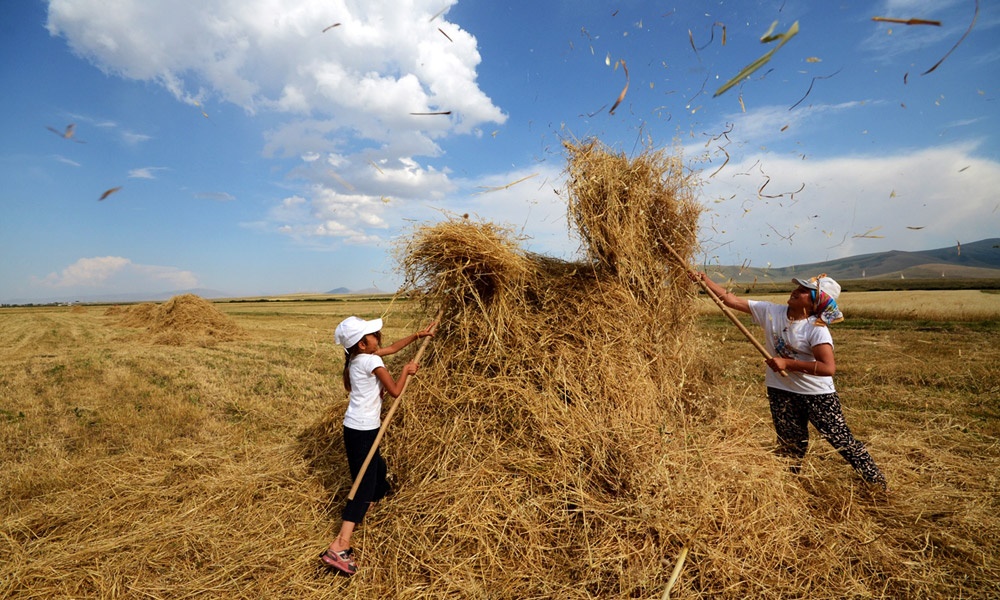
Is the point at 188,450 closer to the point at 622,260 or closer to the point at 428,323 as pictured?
the point at 428,323

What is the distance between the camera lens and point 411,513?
137 inches

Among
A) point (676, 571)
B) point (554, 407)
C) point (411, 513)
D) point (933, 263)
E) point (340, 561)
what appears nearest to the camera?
point (676, 571)

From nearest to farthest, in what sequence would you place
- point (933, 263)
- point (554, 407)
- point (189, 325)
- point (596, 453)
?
point (596, 453) < point (554, 407) < point (189, 325) < point (933, 263)

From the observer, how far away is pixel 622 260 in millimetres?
4156

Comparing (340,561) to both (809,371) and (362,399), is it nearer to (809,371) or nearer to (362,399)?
(362,399)

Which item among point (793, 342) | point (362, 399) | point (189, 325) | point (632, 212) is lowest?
point (189, 325)

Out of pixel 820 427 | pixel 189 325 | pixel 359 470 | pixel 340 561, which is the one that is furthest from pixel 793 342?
pixel 189 325

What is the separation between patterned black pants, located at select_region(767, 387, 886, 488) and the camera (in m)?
3.64

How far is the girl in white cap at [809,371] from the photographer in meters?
3.62

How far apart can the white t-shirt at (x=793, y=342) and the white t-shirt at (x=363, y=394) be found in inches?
133

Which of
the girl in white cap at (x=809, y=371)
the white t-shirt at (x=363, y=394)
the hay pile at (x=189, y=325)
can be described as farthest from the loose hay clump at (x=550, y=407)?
the hay pile at (x=189, y=325)

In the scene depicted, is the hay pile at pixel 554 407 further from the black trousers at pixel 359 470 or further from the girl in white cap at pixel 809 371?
the girl in white cap at pixel 809 371

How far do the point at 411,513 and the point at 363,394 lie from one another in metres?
1.01

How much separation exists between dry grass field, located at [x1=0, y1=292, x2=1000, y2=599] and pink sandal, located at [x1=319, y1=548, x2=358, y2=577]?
77mm
